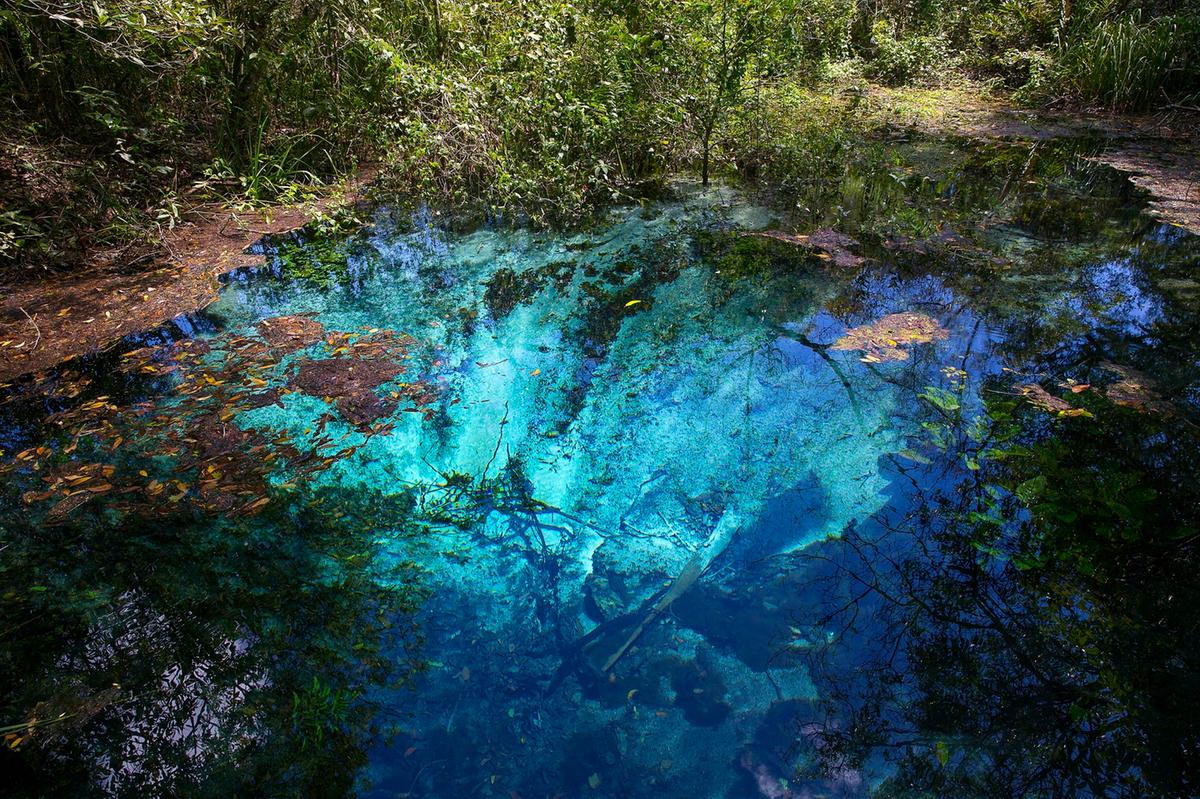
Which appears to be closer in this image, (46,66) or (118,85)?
(46,66)

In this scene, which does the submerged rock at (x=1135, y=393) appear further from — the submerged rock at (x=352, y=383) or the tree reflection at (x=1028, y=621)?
Result: the submerged rock at (x=352, y=383)

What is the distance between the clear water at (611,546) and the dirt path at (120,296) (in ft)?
1.04

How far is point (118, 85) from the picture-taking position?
15.4 ft

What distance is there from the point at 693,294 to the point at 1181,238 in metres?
3.37

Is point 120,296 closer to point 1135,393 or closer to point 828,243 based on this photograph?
point 828,243

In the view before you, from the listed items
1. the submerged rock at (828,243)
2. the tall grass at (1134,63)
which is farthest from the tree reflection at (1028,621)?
the tall grass at (1134,63)

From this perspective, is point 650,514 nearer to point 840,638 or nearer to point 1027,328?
point 840,638

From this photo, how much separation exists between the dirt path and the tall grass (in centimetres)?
816

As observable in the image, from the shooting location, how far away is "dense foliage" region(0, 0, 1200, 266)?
13.7 feet

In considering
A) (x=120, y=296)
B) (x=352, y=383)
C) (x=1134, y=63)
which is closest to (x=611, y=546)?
(x=352, y=383)

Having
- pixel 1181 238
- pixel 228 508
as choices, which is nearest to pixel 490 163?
pixel 228 508

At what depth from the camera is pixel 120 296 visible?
4.09 m

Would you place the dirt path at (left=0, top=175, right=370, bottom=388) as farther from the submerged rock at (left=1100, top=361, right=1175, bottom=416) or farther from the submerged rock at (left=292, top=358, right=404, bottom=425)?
the submerged rock at (left=1100, top=361, right=1175, bottom=416)

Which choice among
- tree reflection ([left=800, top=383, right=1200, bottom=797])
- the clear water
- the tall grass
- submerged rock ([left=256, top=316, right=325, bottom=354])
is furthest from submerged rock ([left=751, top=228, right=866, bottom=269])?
the tall grass
